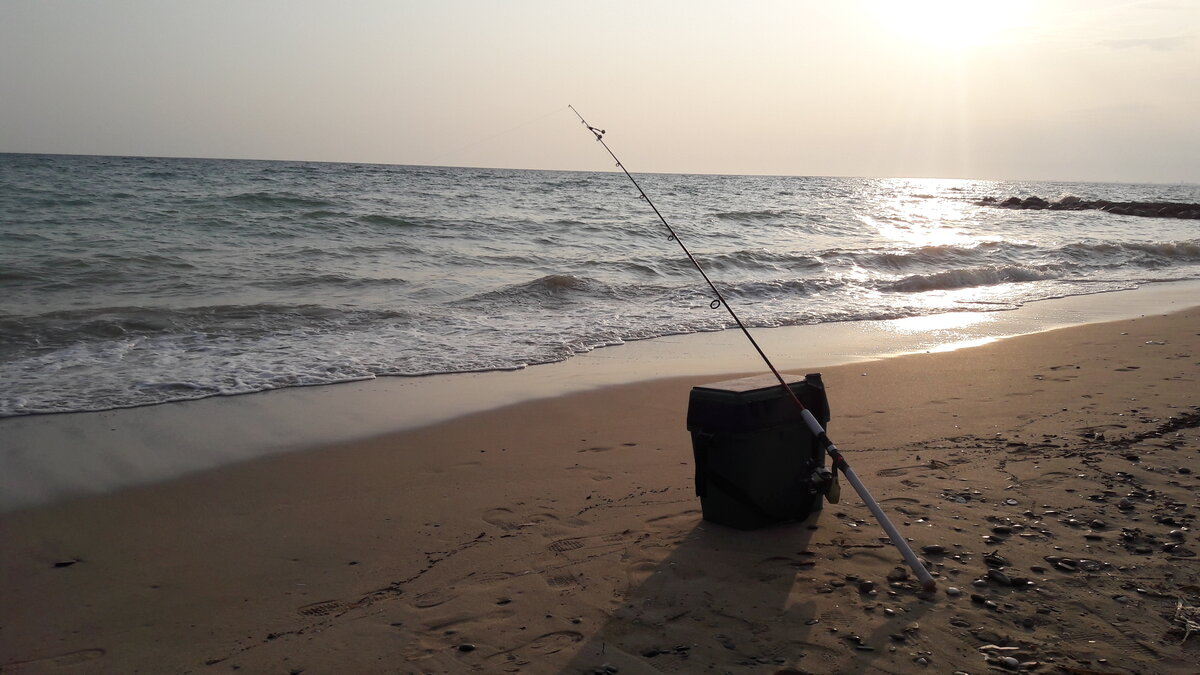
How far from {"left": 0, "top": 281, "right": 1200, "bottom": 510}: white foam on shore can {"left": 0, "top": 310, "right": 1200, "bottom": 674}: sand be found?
0.30 m

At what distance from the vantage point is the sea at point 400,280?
6.84 metres

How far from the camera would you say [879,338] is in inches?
330

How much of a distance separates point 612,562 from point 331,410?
2997 millimetres

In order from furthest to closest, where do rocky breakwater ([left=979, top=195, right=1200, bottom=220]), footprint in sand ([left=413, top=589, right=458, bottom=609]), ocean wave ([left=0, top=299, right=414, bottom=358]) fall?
1. rocky breakwater ([left=979, top=195, right=1200, bottom=220])
2. ocean wave ([left=0, top=299, right=414, bottom=358])
3. footprint in sand ([left=413, top=589, right=458, bottom=609])

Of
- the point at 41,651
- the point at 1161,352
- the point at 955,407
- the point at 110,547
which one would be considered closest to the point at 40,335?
the point at 110,547

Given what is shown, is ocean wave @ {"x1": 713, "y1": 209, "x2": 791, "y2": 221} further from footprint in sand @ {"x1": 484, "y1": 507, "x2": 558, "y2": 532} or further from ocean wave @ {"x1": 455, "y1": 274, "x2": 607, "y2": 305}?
footprint in sand @ {"x1": 484, "y1": 507, "x2": 558, "y2": 532}

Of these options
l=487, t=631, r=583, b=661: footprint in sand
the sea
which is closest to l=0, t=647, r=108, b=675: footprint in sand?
l=487, t=631, r=583, b=661: footprint in sand

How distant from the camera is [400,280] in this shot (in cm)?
1130

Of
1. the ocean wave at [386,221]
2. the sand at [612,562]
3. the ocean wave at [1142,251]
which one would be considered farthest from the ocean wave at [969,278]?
the ocean wave at [386,221]

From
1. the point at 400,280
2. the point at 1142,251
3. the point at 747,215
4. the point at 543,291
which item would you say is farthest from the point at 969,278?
the point at 747,215

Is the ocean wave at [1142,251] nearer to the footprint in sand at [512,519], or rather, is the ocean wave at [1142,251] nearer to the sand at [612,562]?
the sand at [612,562]

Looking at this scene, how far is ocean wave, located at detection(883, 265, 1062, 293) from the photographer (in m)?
12.8

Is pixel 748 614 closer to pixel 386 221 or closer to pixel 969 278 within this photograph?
pixel 969 278

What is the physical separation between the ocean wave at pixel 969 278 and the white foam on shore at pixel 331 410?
150 inches
